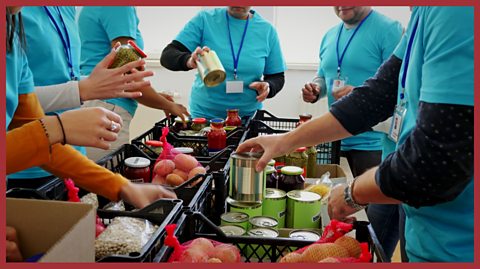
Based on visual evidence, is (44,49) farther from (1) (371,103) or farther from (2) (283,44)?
(2) (283,44)

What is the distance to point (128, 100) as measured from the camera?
7.89 ft

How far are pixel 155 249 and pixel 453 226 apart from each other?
61 cm

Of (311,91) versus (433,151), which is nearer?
(433,151)

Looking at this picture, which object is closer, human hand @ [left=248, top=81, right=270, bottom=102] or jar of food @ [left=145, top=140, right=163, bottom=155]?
jar of food @ [left=145, top=140, right=163, bottom=155]

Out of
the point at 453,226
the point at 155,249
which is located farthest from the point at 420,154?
the point at 155,249

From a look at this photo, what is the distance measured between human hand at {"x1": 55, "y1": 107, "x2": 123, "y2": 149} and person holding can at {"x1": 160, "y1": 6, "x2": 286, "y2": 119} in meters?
1.50

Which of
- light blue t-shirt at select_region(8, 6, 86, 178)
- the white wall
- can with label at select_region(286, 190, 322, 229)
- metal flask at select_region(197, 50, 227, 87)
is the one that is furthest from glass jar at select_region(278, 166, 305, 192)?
the white wall

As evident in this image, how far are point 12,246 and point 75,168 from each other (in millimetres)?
393

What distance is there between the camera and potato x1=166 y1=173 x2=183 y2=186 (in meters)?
1.49

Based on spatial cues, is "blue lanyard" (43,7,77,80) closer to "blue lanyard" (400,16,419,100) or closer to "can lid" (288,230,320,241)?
"can lid" (288,230,320,241)

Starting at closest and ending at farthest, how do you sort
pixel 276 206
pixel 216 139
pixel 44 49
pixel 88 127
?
pixel 88 127 → pixel 276 206 → pixel 44 49 → pixel 216 139

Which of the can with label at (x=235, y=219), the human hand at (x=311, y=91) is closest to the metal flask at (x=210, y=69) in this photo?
the can with label at (x=235, y=219)

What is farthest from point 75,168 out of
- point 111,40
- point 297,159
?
point 111,40

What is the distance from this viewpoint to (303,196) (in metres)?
1.36
